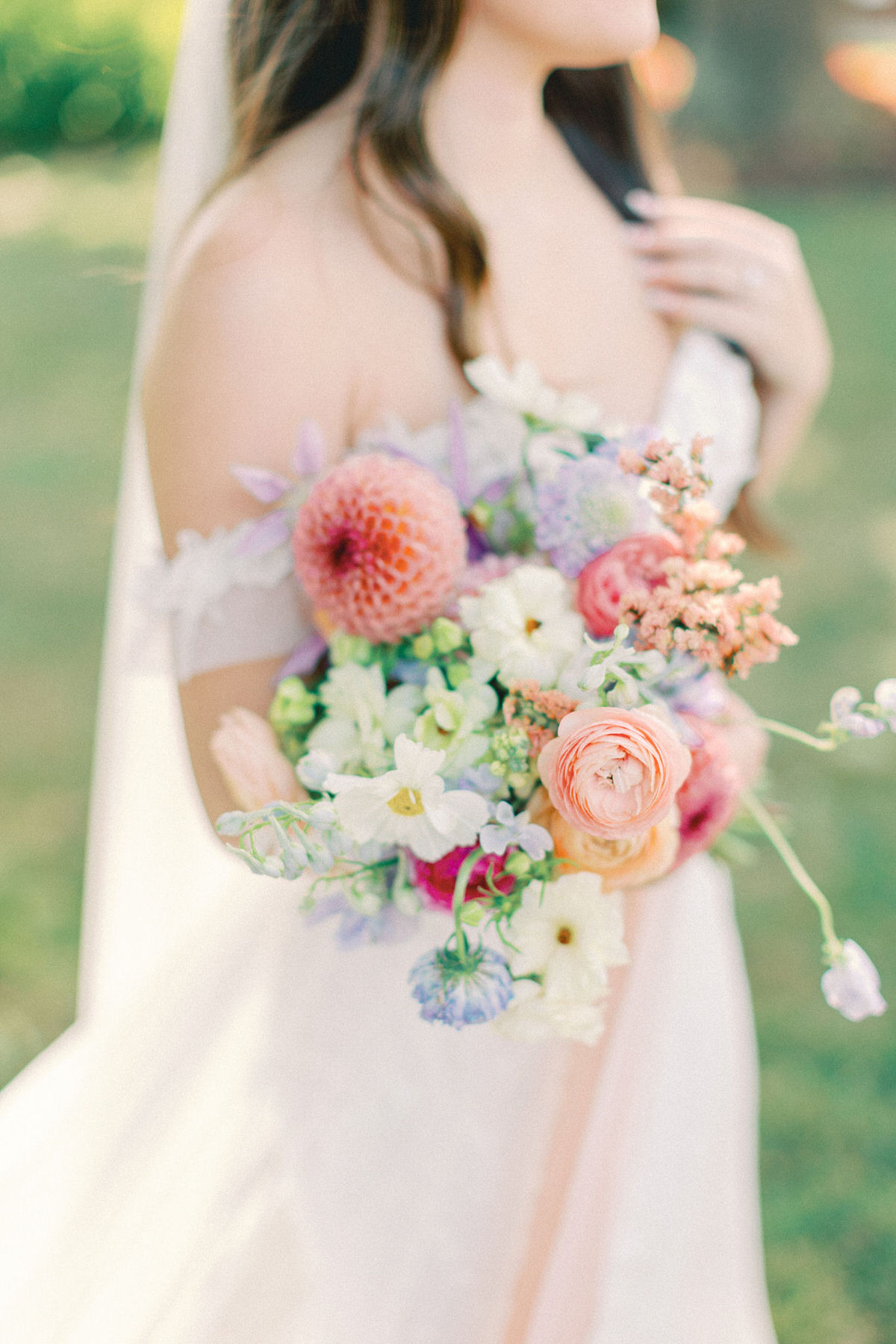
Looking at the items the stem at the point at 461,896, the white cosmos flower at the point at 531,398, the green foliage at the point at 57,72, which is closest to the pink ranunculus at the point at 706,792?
the stem at the point at 461,896

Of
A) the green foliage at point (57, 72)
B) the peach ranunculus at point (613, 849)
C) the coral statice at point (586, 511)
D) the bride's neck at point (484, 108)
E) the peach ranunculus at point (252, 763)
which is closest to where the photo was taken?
the peach ranunculus at point (613, 849)

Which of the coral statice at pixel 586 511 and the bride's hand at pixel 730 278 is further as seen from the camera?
the bride's hand at pixel 730 278

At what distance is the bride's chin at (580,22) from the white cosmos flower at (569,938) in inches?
36.4

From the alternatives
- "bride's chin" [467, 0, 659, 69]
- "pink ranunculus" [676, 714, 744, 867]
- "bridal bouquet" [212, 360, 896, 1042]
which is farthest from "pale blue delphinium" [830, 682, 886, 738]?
"bride's chin" [467, 0, 659, 69]

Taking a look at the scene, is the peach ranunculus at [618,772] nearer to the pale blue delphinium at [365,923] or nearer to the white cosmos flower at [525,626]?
the white cosmos flower at [525,626]

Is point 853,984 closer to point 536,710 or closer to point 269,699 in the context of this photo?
point 536,710

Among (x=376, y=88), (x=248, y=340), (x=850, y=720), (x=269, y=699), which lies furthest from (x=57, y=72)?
(x=850, y=720)

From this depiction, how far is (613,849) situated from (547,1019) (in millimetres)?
155

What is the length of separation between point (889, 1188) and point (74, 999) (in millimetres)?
1782

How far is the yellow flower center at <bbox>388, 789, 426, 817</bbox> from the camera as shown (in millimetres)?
871

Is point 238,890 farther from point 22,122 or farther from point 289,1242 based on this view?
point 22,122

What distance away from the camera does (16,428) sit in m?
5.18

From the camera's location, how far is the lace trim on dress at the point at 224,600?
1.19m

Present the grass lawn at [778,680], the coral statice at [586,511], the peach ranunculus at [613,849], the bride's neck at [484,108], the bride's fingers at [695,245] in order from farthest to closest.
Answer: the grass lawn at [778,680] → the bride's fingers at [695,245] → the bride's neck at [484,108] → the coral statice at [586,511] → the peach ranunculus at [613,849]
